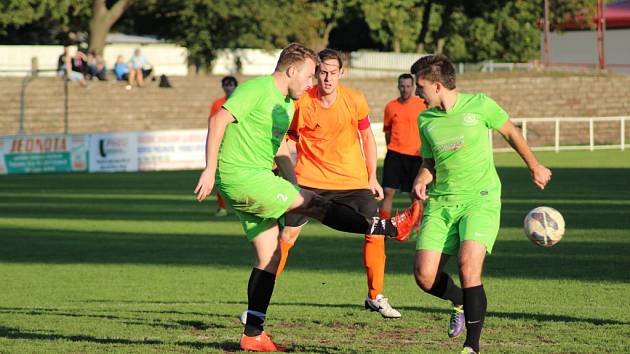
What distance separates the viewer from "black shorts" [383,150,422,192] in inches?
654

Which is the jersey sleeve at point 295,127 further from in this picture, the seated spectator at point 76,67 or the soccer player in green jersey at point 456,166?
the seated spectator at point 76,67

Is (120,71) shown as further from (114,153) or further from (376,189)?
(376,189)

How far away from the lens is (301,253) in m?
16.0

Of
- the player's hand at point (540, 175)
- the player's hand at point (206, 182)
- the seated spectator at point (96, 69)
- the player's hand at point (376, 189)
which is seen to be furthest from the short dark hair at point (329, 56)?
the seated spectator at point (96, 69)

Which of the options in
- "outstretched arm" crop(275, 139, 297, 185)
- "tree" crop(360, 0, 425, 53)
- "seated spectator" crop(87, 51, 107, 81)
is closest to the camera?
"outstretched arm" crop(275, 139, 297, 185)

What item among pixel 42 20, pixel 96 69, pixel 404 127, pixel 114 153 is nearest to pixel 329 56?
pixel 404 127

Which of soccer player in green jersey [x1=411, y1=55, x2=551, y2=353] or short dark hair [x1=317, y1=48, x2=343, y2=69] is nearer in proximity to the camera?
soccer player in green jersey [x1=411, y1=55, x2=551, y2=353]

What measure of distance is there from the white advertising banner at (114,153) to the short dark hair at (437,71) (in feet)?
91.5

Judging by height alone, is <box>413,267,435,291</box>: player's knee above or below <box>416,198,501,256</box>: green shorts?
below

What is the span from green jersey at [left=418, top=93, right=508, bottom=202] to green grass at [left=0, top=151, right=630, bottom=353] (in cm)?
111

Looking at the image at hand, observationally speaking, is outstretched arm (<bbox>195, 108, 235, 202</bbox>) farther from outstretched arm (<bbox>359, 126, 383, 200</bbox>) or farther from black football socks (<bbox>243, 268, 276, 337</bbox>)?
outstretched arm (<bbox>359, 126, 383, 200</bbox>)

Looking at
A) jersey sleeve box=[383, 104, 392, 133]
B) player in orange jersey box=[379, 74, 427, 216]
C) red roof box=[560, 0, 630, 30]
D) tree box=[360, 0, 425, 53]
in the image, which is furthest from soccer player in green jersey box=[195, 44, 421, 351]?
red roof box=[560, 0, 630, 30]

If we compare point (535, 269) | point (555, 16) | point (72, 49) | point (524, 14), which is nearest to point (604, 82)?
point (555, 16)

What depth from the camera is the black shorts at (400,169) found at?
16609 millimetres
